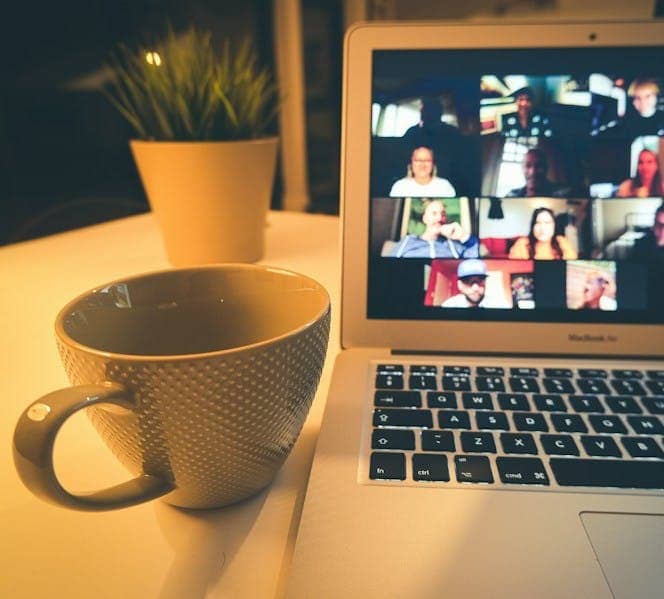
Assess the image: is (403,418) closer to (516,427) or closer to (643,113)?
(516,427)

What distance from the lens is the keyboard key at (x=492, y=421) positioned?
310 millimetres

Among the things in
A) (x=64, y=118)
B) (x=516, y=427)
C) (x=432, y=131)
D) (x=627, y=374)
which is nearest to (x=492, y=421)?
(x=516, y=427)

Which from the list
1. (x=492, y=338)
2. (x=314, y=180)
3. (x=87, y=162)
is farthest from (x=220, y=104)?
(x=314, y=180)

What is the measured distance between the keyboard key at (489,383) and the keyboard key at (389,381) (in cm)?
5

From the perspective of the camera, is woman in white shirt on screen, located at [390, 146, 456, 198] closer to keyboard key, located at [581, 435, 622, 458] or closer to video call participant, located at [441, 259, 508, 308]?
video call participant, located at [441, 259, 508, 308]

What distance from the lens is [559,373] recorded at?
0.37 m

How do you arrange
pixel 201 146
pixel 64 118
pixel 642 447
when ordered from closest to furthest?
pixel 642 447 < pixel 201 146 < pixel 64 118

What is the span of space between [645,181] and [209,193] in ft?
1.29

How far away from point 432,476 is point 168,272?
177 mm

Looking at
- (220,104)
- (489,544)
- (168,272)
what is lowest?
(489,544)

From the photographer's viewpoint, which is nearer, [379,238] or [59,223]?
[379,238]

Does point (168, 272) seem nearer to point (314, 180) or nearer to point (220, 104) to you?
point (220, 104)

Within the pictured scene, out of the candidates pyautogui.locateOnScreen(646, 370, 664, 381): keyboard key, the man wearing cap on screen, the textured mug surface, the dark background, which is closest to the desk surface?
the textured mug surface

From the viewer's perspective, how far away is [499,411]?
1.07ft
